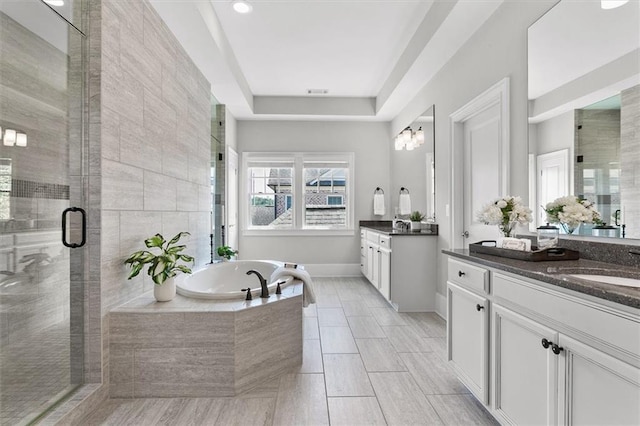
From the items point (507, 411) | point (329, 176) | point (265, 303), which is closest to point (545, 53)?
point (507, 411)

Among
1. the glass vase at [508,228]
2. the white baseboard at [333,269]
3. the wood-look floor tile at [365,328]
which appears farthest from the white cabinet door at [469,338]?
the white baseboard at [333,269]

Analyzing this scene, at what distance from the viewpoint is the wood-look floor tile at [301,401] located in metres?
1.88

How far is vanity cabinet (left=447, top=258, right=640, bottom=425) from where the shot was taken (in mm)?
1050

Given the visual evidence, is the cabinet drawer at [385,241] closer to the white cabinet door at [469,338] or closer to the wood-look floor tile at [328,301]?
the wood-look floor tile at [328,301]

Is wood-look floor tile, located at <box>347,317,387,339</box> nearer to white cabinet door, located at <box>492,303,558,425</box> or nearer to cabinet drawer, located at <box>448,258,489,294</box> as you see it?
cabinet drawer, located at <box>448,258,489,294</box>

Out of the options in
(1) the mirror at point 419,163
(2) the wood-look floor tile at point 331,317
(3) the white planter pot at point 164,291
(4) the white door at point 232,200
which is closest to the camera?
(3) the white planter pot at point 164,291

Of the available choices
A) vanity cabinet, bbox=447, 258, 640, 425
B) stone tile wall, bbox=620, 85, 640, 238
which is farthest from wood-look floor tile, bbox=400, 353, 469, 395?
stone tile wall, bbox=620, 85, 640, 238

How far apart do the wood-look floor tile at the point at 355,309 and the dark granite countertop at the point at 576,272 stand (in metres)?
1.96

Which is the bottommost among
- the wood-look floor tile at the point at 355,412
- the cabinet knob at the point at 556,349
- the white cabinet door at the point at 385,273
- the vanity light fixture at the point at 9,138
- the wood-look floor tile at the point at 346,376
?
the wood-look floor tile at the point at 355,412

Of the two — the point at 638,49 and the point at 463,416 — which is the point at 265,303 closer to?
the point at 463,416

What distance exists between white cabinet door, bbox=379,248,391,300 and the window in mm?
1639

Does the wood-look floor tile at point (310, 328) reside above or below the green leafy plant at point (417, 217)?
below

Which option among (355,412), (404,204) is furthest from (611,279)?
(404,204)

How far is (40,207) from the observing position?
1.65 m
